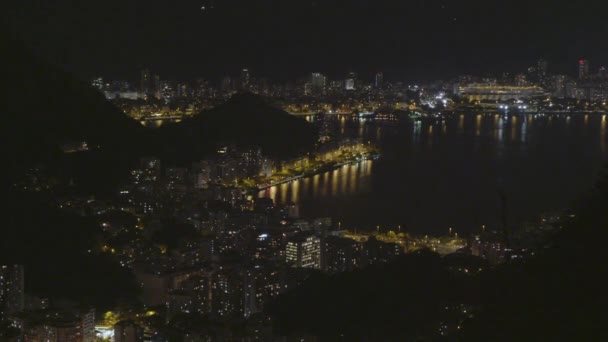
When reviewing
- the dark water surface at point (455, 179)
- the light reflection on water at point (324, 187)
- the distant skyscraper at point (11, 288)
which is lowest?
the light reflection on water at point (324, 187)

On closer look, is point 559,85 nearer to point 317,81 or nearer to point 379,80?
A: point 379,80

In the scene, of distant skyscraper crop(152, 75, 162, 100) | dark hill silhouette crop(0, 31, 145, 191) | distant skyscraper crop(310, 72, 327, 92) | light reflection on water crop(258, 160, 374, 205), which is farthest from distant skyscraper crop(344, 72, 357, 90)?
dark hill silhouette crop(0, 31, 145, 191)

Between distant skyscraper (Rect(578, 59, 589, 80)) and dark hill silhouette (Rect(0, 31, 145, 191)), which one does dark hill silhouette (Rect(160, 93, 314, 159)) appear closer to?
dark hill silhouette (Rect(0, 31, 145, 191))

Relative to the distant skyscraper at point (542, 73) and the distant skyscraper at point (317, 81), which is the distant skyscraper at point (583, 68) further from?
the distant skyscraper at point (317, 81)

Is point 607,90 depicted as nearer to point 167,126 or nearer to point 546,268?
point 167,126

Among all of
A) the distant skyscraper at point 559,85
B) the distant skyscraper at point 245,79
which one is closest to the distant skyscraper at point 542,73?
the distant skyscraper at point 559,85
